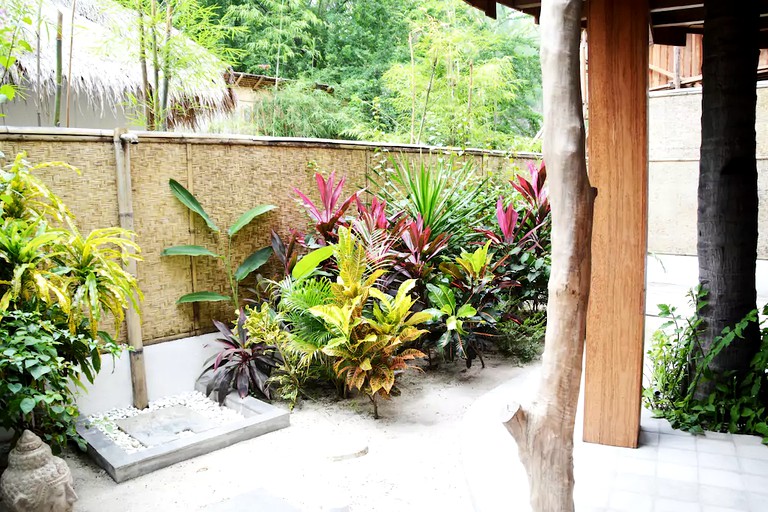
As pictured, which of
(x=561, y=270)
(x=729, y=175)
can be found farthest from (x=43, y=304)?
(x=729, y=175)

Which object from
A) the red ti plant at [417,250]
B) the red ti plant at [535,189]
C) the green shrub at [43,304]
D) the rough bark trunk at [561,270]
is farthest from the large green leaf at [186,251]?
the rough bark trunk at [561,270]

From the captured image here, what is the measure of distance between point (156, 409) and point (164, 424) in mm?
264

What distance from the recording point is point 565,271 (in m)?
1.78

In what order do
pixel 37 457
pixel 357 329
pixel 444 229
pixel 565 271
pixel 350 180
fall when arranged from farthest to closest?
pixel 350 180, pixel 444 229, pixel 357 329, pixel 37 457, pixel 565 271

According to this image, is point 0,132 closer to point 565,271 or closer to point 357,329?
point 357,329

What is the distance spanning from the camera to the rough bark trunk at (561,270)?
68.7 inches

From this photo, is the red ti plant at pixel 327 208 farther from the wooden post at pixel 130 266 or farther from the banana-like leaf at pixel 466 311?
the wooden post at pixel 130 266

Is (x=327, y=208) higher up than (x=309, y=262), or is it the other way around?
(x=327, y=208)

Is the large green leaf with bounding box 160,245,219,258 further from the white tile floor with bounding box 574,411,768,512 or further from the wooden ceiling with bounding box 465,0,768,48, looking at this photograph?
the white tile floor with bounding box 574,411,768,512

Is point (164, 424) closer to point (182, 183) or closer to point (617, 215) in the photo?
point (182, 183)

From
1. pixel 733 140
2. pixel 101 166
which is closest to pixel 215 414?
pixel 101 166

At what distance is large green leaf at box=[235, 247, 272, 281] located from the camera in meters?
4.36

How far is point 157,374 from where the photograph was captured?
4.05m

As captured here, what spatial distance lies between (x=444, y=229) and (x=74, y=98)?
4.27 metres
